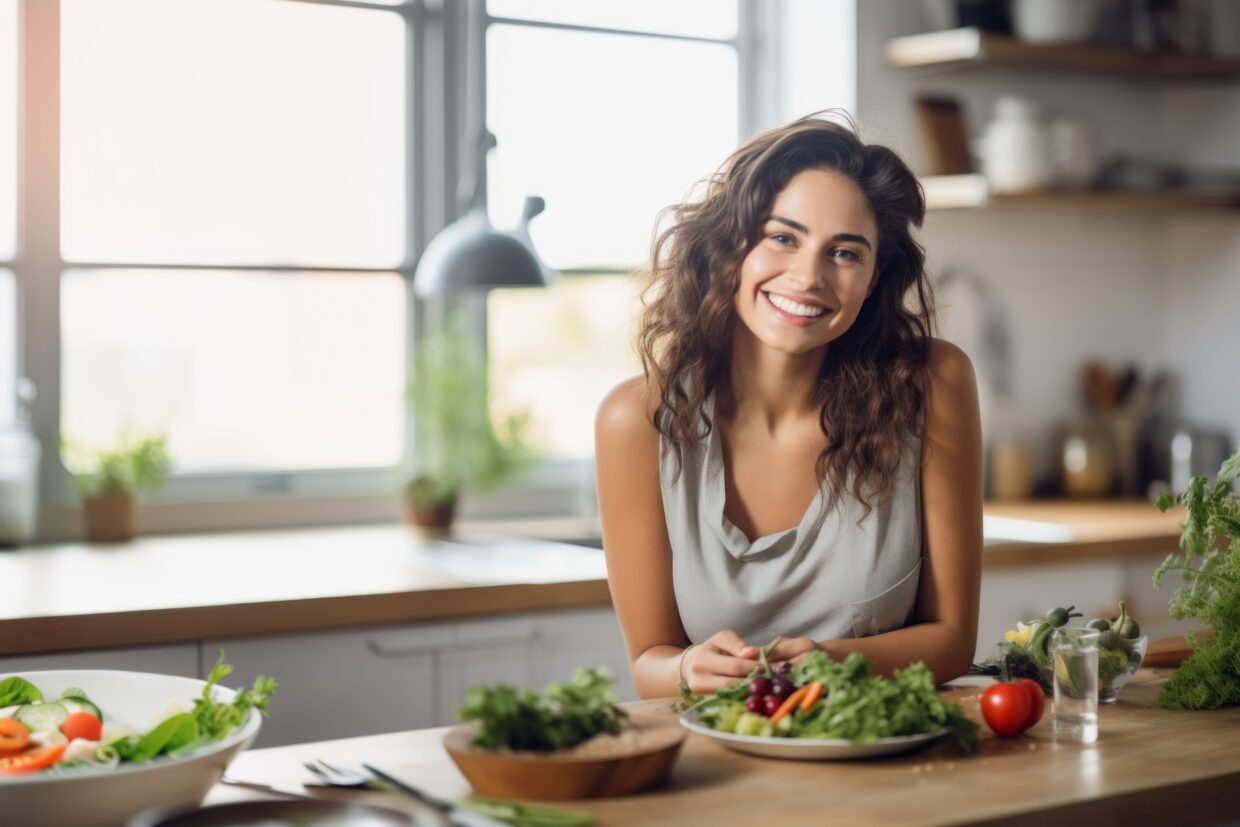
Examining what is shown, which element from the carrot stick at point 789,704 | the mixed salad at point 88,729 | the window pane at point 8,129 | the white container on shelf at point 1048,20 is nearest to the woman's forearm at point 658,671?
the carrot stick at point 789,704

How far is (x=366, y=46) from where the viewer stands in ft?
11.7

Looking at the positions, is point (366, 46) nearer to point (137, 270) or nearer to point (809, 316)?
point (137, 270)

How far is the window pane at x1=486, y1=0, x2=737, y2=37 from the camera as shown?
373cm

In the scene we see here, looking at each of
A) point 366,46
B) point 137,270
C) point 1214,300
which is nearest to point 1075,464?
point 1214,300

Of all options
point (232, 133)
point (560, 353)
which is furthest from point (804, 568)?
point (232, 133)

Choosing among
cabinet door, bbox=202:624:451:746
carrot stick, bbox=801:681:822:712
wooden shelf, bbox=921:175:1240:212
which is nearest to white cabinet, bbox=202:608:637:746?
cabinet door, bbox=202:624:451:746

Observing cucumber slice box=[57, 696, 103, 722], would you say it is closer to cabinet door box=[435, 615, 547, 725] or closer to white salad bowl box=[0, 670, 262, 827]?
white salad bowl box=[0, 670, 262, 827]

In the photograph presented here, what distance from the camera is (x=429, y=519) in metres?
3.37

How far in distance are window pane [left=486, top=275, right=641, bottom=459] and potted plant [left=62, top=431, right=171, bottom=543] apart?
32.7 inches

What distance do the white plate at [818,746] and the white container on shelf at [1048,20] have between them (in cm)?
288

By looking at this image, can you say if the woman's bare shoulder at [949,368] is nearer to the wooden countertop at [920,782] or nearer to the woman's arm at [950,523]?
the woman's arm at [950,523]

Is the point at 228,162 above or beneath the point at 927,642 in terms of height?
above

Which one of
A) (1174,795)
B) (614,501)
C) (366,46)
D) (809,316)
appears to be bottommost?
(1174,795)

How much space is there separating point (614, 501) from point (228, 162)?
1.72 metres
